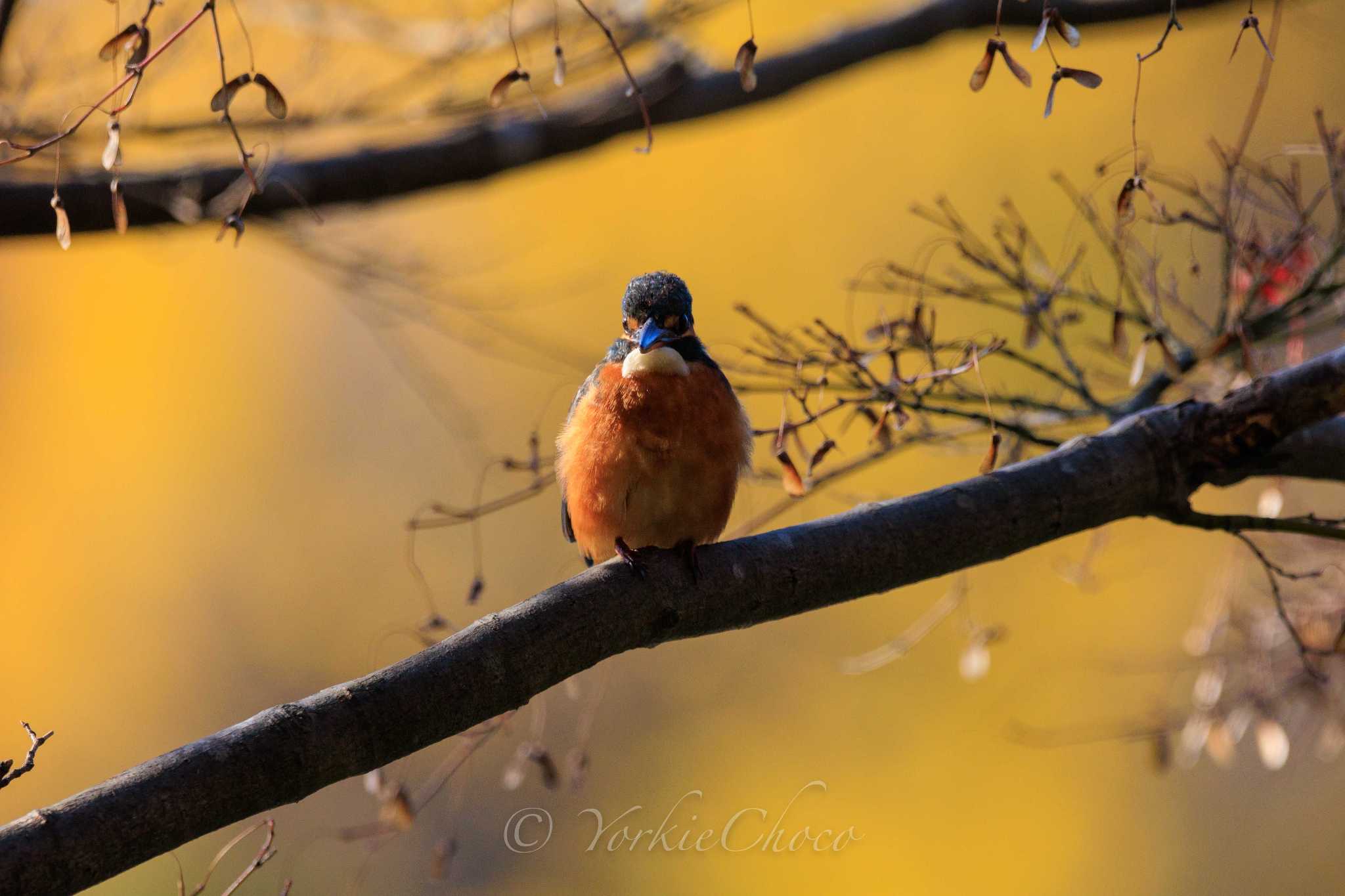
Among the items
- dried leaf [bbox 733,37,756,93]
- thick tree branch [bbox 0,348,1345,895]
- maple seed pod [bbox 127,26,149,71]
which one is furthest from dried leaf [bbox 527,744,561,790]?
maple seed pod [bbox 127,26,149,71]

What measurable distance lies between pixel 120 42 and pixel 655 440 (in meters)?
1.34

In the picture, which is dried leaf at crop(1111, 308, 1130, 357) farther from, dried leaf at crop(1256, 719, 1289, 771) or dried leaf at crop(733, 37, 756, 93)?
dried leaf at crop(1256, 719, 1289, 771)

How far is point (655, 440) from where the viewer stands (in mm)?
2746

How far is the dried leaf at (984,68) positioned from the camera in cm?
191

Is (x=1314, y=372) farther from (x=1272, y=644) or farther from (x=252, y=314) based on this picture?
(x=252, y=314)

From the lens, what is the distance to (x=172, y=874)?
5.58m

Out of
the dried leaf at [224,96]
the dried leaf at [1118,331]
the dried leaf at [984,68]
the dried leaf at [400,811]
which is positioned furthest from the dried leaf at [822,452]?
the dried leaf at [224,96]

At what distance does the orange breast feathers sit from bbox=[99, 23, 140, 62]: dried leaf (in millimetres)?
1278

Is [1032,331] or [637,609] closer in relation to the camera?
[637,609]

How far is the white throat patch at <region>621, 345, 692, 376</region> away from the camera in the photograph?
2.80 meters

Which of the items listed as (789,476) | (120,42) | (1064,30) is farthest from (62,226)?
(1064,30)

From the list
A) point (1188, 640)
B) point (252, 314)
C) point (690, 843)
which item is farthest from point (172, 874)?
point (1188, 640)

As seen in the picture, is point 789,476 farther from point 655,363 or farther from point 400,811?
point 400,811

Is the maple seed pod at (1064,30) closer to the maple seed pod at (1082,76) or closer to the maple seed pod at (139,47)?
the maple seed pod at (1082,76)
